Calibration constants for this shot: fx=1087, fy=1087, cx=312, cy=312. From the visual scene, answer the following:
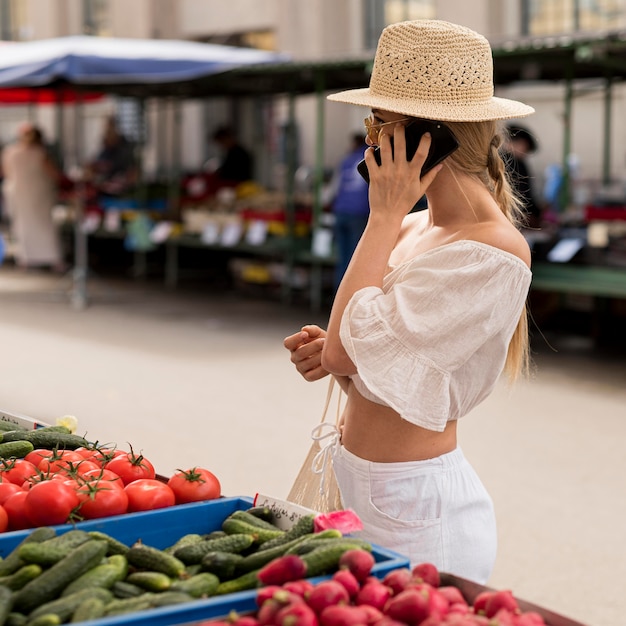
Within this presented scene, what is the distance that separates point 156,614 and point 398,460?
35.4 inches

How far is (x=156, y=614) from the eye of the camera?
1715mm

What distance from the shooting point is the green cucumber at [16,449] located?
2.68 meters

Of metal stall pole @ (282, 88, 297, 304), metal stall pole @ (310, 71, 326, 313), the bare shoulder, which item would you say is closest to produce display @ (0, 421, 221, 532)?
the bare shoulder

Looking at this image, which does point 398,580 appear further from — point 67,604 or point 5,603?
point 5,603

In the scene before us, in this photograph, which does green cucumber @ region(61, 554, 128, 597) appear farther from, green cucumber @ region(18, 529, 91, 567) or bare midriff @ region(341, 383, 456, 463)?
bare midriff @ region(341, 383, 456, 463)

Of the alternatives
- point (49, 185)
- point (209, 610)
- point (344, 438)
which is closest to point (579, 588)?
point (344, 438)

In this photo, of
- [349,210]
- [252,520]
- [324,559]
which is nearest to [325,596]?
[324,559]

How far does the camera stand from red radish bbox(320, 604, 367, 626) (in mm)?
1671

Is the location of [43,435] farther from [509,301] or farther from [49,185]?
[49,185]

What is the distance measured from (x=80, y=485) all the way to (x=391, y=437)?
0.70m

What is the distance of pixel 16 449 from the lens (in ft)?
8.82

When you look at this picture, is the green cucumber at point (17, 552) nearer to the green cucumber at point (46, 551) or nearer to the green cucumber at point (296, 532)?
the green cucumber at point (46, 551)

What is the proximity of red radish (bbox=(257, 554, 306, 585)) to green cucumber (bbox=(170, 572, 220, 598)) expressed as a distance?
0.11 m

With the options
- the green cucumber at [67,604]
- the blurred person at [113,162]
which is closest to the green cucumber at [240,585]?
the green cucumber at [67,604]
